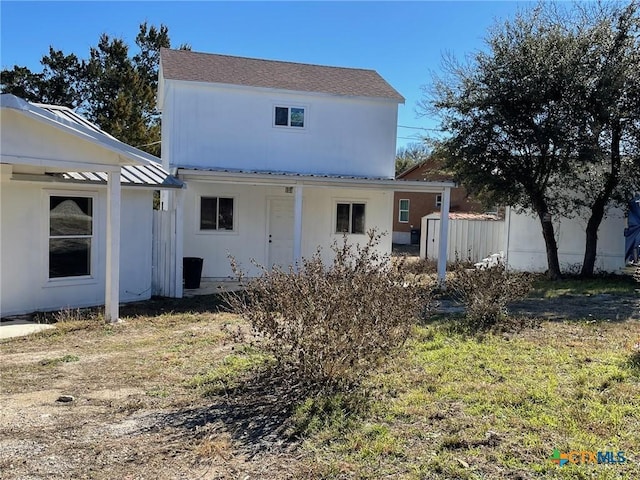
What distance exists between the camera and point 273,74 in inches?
630

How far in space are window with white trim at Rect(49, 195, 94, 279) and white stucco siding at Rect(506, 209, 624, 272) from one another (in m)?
13.1

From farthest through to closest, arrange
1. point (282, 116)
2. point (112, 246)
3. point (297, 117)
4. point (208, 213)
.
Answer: point (297, 117) < point (282, 116) < point (208, 213) < point (112, 246)

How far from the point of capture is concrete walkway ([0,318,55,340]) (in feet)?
26.0

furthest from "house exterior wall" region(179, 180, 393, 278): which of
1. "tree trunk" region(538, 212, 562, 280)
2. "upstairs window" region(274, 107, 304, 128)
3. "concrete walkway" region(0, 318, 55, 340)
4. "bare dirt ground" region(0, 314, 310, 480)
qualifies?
"bare dirt ground" region(0, 314, 310, 480)

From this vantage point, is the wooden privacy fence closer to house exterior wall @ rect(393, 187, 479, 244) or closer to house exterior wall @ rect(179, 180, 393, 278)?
house exterior wall @ rect(179, 180, 393, 278)

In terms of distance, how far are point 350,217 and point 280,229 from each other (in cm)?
208

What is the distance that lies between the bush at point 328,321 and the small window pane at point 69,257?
5597mm

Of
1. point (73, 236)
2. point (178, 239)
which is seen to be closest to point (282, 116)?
point (178, 239)

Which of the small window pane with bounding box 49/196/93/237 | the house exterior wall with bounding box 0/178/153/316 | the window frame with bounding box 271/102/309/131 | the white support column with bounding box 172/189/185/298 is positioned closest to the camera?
the house exterior wall with bounding box 0/178/153/316

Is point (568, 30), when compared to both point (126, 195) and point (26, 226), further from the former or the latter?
point (26, 226)

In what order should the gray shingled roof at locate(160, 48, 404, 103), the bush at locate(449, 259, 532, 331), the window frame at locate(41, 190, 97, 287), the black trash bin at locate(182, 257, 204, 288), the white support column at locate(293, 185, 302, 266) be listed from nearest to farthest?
1. the bush at locate(449, 259, 532, 331)
2. the window frame at locate(41, 190, 97, 287)
3. the white support column at locate(293, 185, 302, 266)
4. the black trash bin at locate(182, 257, 204, 288)
5. the gray shingled roof at locate(160, 48, 404, 103)

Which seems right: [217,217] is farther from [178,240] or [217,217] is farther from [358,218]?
[358,218]

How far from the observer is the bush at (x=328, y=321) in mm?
4949
